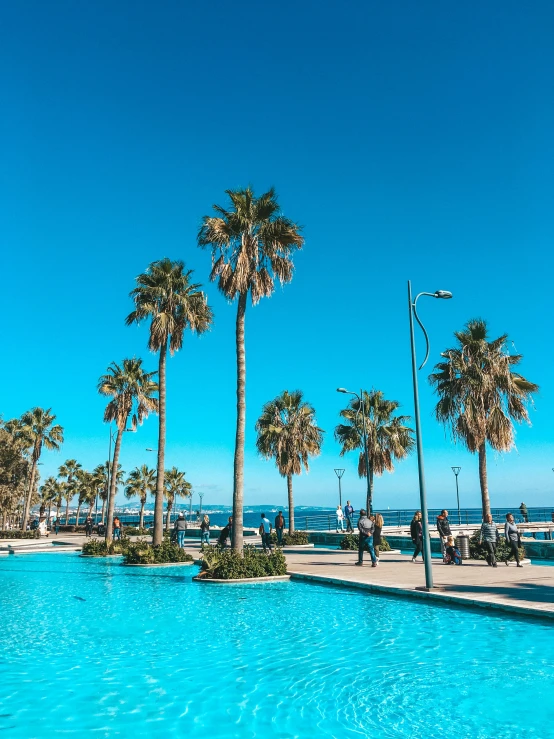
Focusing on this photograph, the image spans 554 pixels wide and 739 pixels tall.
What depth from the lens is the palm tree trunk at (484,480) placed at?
21906mm

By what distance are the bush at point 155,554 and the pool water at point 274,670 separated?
353 inches

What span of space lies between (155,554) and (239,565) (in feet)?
21.8

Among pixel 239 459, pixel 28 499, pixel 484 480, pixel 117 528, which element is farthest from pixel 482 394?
pixel 28 499

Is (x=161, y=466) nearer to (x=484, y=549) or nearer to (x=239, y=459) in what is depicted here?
(x=239, y=459)

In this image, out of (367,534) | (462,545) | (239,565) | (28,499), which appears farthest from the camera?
(28,499)

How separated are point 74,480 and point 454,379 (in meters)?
74.0

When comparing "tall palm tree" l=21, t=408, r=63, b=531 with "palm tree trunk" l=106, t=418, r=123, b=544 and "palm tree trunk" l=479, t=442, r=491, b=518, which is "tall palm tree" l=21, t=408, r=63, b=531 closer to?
"palm tree trunk" l=106, t=418, r=123, b=544

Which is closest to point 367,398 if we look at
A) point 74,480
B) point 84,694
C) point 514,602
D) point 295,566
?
point 295,566

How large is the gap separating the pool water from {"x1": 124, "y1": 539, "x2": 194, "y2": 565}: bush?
896 centimetres

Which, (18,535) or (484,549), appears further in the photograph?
(18,535)

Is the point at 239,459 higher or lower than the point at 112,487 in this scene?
higher

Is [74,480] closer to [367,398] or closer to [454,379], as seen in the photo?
[367,398]

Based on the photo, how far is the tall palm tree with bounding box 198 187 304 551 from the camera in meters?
21.0

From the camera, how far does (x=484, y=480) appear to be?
22250 millimetres
